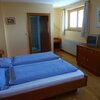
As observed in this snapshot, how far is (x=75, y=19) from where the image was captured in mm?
5062

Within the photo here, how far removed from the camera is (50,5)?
16.3 feet

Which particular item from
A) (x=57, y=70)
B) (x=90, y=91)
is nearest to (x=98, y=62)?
(x=90, y=91)

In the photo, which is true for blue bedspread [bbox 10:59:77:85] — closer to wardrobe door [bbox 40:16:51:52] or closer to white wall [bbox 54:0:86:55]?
white wall [bbox 54:0:86:55]

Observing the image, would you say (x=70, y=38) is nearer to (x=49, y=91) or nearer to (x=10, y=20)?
(x=10, y=20)

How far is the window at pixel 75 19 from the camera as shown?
4.72m

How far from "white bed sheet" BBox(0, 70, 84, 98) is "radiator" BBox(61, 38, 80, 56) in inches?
109

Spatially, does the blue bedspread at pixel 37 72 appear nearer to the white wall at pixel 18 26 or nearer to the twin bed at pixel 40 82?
the twin bed at pixel 40 82

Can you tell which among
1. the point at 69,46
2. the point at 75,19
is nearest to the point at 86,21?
the point at 75,19

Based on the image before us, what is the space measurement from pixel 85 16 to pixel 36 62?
246 cm

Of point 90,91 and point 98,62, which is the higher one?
point 98,62

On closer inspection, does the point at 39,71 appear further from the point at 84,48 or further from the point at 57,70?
the point at 84,48

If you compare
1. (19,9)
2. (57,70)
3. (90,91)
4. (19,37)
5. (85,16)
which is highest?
(19,9)

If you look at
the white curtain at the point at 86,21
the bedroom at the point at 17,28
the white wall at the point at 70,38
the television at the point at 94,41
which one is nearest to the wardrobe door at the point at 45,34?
the bedroom at the point at 17,28

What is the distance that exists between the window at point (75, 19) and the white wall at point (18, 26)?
1.08 meters
